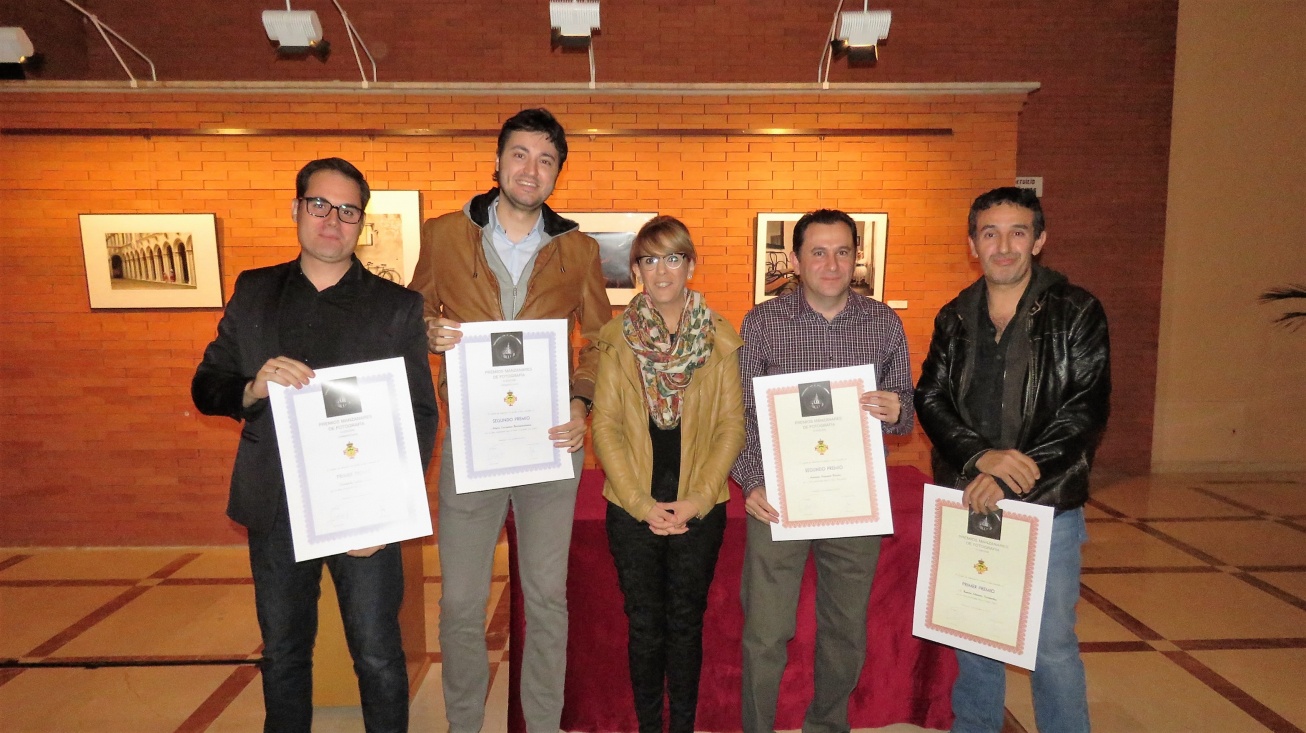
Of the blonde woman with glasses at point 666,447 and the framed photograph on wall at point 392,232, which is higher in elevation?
the framed photograph on wall at point 392,232

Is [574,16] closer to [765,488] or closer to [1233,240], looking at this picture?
[765,488]

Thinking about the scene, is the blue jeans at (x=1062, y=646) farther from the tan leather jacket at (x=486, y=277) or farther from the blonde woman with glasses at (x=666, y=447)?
the tan leather jacket at (x=486, y=277)

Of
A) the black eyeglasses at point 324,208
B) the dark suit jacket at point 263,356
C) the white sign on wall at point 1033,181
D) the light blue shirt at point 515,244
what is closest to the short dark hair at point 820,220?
the light blue shirt at point 515,244

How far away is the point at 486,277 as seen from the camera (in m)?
2.28

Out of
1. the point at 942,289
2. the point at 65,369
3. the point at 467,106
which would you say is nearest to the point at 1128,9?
the point at 942,289

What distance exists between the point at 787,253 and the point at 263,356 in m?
4.17

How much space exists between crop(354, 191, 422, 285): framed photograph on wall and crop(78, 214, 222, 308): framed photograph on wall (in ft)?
3.67

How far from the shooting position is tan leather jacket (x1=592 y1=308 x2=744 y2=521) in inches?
85.7

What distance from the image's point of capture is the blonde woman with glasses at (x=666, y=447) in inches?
85.0

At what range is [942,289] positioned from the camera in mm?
5449

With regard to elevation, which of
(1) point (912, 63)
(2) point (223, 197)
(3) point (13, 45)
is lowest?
(2) point (223, 197)

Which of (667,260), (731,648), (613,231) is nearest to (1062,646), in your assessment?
(731,648)

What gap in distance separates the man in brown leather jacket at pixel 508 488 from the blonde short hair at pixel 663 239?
12.5 inches

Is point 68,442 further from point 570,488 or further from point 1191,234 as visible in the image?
point 1191,234
